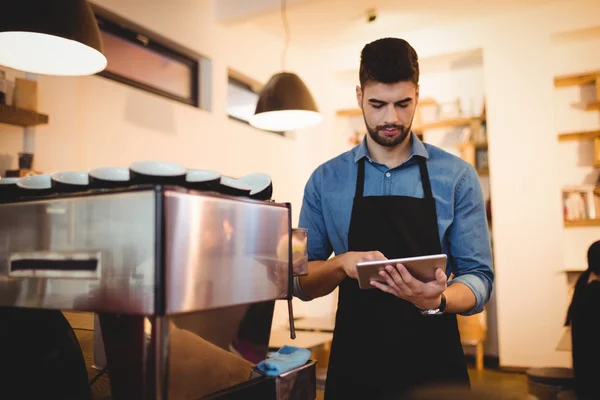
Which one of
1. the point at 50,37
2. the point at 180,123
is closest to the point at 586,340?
the point at 50,37

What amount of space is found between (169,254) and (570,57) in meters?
5.49

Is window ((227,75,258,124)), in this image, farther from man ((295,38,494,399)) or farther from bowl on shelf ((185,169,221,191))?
bowl on shelf ((185,169,221,191))

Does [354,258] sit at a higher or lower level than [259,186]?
lower

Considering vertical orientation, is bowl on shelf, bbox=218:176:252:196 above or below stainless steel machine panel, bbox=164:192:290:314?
above

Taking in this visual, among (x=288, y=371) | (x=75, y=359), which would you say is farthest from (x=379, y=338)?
(x=75, y=359)

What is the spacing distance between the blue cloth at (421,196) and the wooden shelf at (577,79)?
Result: 401cm

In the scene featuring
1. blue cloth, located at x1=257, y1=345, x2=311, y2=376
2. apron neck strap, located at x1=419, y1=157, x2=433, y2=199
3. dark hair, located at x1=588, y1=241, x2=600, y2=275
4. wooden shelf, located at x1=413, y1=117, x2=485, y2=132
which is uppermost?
wooden shelf, located at x1=413, y1=117, x2=485, y2=132

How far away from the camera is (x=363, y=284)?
120 centimetres

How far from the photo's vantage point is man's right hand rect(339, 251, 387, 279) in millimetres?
1291

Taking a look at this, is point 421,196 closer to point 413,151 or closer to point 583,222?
point 413,151

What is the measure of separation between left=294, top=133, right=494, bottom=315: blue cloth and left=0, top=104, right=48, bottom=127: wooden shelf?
172 centimetres

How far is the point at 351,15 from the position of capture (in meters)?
4.83

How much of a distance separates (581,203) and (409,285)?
4.34 metres

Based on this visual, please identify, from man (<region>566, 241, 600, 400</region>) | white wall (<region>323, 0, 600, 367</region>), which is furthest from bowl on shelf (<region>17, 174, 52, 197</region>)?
white wall (<region>323, 0, 600, 367</region>)
